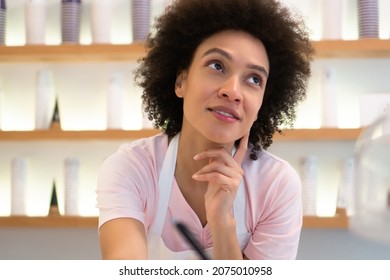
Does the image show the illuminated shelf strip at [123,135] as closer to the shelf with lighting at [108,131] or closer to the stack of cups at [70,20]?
the shelf with lighting at [108,131]

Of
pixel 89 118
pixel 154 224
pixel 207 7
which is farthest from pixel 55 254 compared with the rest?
pixel 207 7

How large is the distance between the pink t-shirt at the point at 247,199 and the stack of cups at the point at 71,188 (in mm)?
635

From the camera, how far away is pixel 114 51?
1414 millimetres

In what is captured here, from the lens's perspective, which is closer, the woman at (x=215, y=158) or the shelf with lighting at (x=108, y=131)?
the woman at (x=215, y=158)

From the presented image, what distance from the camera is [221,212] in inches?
30.0

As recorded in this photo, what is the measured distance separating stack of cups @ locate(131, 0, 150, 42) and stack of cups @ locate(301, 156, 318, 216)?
0.48 metres

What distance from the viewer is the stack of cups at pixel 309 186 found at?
1379 mm

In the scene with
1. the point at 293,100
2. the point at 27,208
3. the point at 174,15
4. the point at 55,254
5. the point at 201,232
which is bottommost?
the point at 55,254

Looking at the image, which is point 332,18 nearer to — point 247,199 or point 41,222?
point 247,199

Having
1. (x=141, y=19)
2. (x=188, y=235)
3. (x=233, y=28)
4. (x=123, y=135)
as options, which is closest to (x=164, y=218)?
Result: (x=188, y=235)

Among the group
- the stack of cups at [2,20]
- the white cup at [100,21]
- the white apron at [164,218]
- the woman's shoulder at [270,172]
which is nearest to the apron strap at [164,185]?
the white apron at [164,218]

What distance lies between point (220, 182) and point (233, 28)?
0.21 m

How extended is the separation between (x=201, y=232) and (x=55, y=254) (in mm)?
804
